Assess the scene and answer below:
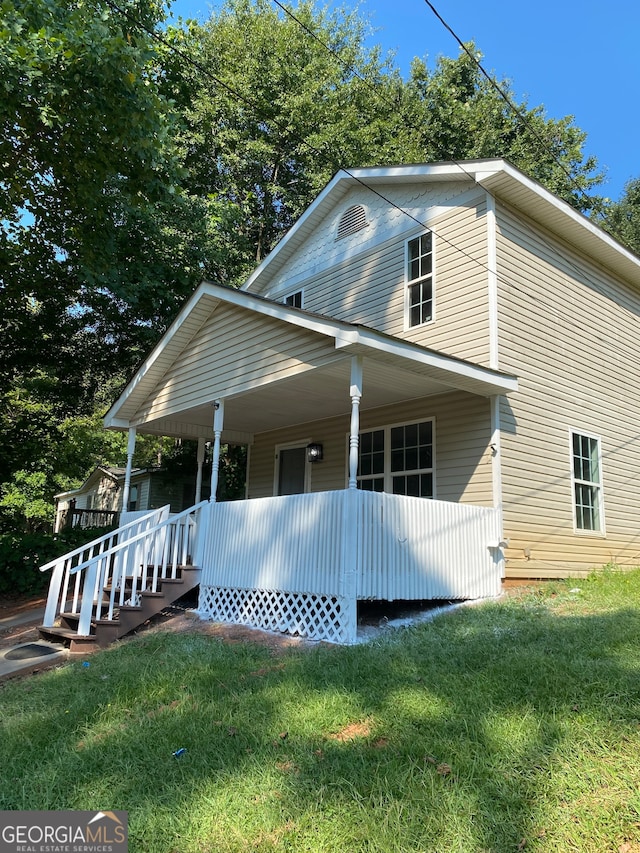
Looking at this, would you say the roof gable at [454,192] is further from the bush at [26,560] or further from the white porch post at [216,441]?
the bush at [26,560]

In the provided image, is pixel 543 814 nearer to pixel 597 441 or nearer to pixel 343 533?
pixel 343 533

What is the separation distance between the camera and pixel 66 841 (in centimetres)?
300

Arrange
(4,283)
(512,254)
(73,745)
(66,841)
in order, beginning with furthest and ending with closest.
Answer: (4,283)
(512,254)
(73,745)
(66,841)

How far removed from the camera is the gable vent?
11.6 m

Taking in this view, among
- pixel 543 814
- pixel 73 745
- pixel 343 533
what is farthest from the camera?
pixel 343 533

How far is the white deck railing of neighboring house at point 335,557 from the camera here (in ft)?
21.0

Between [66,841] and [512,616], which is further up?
[512,616]

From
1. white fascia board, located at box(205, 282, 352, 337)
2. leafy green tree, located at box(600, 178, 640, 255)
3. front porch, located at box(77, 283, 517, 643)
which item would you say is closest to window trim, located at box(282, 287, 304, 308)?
front porch, located at box(77, 283, 517, 643)

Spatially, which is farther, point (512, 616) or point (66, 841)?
point (512, 616)

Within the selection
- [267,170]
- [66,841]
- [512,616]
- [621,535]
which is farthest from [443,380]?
[267,170]

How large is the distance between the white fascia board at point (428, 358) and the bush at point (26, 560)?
875 centimetres

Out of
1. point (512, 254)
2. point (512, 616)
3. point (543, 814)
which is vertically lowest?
point (543, 814)

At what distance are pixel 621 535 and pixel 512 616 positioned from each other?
5376mm

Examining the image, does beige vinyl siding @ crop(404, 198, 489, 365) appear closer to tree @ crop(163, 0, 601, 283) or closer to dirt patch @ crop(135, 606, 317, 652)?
dirt patch @ crop(135, 606, 317, 652)
